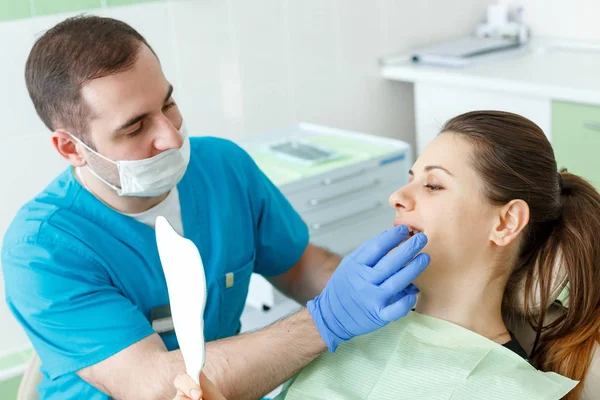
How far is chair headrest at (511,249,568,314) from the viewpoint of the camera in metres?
1.46

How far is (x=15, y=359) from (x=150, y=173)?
4.37ft

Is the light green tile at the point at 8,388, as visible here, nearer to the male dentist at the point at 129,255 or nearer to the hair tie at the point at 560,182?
the male dentist at the point at 129,255

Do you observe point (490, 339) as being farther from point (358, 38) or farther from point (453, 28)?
point (453, 28)

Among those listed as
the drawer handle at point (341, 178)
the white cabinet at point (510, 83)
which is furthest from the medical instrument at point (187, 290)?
the white cabinet at point (510, 83)

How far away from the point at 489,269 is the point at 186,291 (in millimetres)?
719

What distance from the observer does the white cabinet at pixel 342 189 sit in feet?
8.54

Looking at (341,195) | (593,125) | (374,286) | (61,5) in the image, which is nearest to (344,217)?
(341,195)

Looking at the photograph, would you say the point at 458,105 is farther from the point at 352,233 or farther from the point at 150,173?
the point at 150,173

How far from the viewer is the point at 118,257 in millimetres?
1630

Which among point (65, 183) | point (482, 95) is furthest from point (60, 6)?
point (482, 95)

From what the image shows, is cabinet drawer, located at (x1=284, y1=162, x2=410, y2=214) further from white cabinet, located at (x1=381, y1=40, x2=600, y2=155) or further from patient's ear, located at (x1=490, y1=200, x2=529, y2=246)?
patient's ear, located at (x1=490, y1=200, x2=529, y2=246)

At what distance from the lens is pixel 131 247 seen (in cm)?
165

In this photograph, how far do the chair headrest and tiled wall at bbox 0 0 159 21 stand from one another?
1778mm

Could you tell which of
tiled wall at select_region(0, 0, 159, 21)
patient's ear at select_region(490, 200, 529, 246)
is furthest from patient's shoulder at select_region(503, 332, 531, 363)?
tiled wall at select_region(0, 0, 159, 21)
